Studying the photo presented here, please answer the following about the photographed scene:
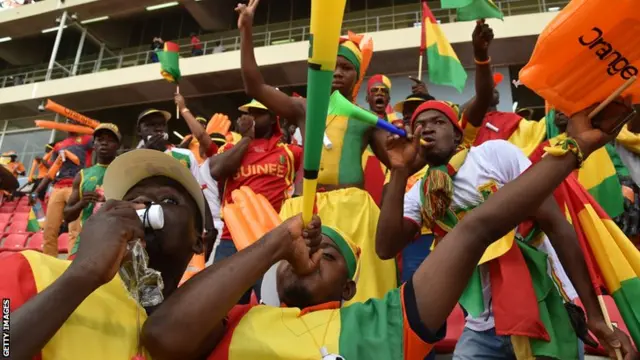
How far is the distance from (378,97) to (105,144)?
99.3 inches

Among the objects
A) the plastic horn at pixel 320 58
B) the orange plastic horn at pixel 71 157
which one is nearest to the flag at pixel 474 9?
the plastic horn at pixel 320 58

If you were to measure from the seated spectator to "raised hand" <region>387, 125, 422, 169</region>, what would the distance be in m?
0.73

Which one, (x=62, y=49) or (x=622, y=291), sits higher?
(x=62, y=49)

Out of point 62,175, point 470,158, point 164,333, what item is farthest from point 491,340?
point 62,175

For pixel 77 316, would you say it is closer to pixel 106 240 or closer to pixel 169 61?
pixel 106 240

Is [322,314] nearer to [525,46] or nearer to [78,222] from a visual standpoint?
[78,222]

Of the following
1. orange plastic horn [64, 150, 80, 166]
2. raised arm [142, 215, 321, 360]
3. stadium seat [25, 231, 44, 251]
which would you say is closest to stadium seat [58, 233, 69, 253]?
stadium seat [25, 231, 44, 251]

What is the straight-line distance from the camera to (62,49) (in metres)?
17.6

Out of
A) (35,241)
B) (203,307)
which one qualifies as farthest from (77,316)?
(35,241)

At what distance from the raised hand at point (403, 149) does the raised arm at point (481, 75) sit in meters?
1.19

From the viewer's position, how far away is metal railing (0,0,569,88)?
1178 cm

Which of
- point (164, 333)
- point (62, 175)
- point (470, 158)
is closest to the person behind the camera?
point (164, 333)

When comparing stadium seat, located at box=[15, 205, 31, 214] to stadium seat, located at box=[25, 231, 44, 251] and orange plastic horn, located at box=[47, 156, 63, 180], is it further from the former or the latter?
stadium seat, located at box=[25, 231, 44, 251]

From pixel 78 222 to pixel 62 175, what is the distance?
2.07 m
